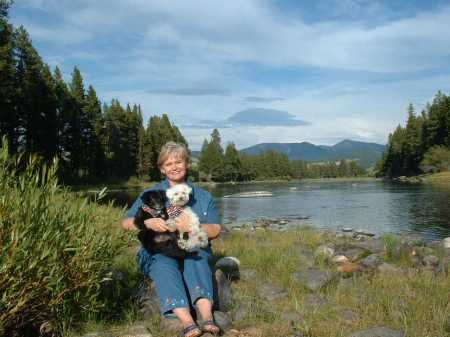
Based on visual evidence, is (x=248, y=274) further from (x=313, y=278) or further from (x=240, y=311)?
(x=240, y=311)

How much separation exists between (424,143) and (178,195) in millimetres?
91937

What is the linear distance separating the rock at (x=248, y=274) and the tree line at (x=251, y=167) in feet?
316

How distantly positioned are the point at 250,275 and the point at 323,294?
1.29m

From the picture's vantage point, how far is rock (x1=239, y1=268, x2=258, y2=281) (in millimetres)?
6539

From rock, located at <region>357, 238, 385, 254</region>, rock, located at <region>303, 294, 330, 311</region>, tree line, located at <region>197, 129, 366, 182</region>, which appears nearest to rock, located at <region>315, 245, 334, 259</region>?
rock, located at <region>357, 238, 385, 254</region>

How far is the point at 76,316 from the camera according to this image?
13.1ft

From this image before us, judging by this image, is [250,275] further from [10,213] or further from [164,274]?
[10,213]

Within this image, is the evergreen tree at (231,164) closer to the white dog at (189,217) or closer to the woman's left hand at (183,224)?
the white dog at (189,217)

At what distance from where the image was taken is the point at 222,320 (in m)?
4.30

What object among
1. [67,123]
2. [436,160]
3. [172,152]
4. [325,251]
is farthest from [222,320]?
[436,160]

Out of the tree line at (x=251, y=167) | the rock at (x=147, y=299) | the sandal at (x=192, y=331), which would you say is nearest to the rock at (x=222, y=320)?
the sandal at (x=192, y=331)

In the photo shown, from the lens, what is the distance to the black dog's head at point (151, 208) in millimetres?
4441

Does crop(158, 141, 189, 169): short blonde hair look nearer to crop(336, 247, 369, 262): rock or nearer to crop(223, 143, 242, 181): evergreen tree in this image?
crop(336, 247, 369, 262): rock

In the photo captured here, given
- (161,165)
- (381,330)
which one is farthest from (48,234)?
(381,330)
